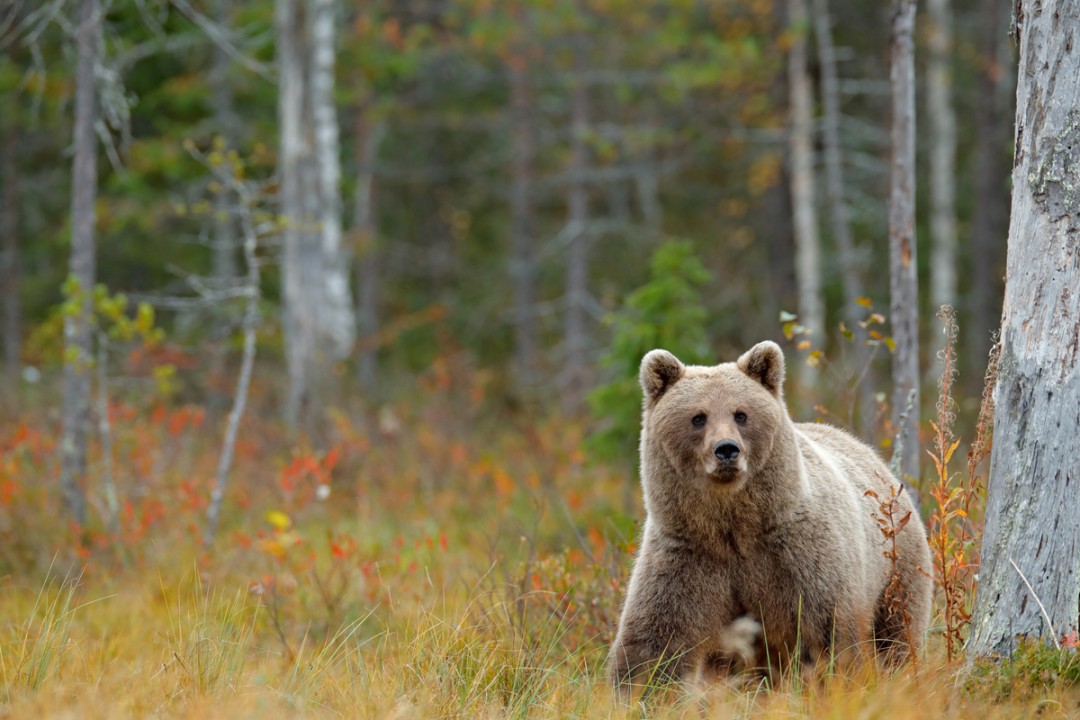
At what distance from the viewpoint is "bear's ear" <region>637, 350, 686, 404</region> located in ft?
16.8

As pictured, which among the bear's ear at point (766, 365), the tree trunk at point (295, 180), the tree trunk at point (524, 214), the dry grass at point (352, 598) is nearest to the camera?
the dry grass at point (352, 598)

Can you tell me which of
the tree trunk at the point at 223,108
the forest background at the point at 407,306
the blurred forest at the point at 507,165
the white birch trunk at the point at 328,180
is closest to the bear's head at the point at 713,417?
the forest background at the point at 407,306

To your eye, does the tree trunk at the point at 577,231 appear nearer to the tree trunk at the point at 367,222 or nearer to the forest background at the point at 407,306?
the forest background at the point at 407,306

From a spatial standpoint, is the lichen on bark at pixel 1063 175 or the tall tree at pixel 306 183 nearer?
the lichen on bark at pixel 1063 175

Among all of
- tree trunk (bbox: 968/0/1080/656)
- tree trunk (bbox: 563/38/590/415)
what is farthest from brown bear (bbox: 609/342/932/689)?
tree trunk (bbox: 563/38/590/415)

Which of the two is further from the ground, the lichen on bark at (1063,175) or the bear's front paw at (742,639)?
the lichen on bark at (1063,175)

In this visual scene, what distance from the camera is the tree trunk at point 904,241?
680 centimetres

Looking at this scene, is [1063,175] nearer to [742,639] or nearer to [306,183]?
[742,639]

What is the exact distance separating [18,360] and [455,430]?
392 inches

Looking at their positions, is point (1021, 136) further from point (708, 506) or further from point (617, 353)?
point (617, 353)

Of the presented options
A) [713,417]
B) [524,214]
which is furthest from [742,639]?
[524,214]

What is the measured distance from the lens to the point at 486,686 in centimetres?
446

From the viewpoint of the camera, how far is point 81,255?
8.43 m

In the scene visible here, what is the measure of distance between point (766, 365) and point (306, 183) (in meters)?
10.7
